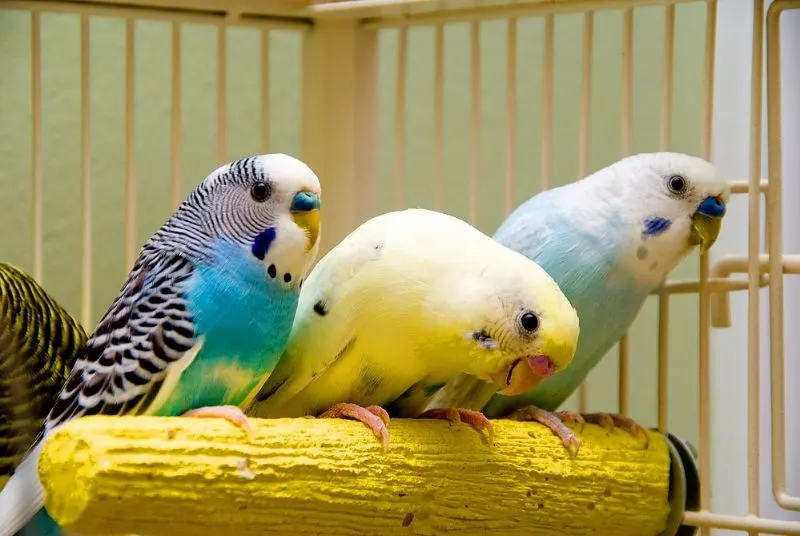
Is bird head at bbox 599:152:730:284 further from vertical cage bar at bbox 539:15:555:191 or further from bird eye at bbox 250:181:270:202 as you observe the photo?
bird eye at bbox 250:181:270:202

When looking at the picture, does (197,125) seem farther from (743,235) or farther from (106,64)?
(743,235)

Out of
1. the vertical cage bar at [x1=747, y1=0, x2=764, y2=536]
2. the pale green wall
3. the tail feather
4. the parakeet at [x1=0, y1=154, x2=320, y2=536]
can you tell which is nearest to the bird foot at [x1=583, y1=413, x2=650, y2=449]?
the vertical cage bar at [x1=747, y1=0, x2=764, y2=536]

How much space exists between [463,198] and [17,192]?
936mm

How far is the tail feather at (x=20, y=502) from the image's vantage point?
977mm

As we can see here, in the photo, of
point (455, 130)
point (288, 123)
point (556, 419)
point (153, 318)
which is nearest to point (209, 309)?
point (153, 318)

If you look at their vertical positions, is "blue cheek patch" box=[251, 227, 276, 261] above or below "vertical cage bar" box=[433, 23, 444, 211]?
below

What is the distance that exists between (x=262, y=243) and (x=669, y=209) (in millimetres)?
554

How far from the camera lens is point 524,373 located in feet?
3.69

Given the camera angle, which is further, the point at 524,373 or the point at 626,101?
the point at 626,101

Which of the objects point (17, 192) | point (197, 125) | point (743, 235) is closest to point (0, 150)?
point (17, 192)

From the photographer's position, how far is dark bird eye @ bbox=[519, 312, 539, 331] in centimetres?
110

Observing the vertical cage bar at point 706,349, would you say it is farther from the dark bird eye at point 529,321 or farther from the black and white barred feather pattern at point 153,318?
the black and white barred feather pattern at point 153,318

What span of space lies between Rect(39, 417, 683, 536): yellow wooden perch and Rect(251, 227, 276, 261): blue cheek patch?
0.59 feet

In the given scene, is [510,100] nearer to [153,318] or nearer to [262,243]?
[262,243]
